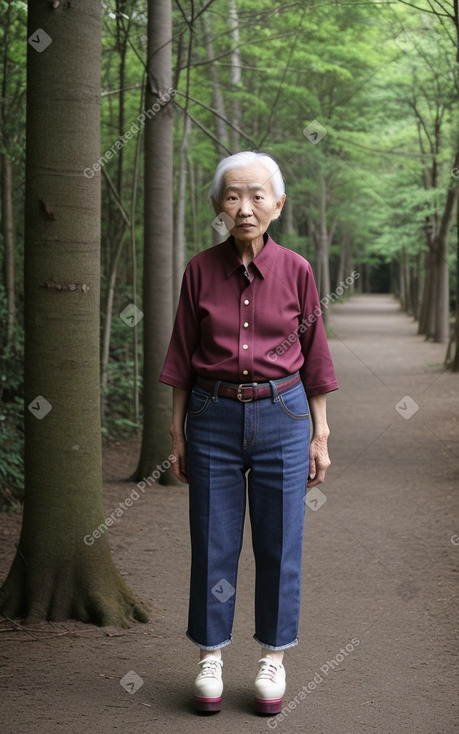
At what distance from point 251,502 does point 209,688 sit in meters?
0.71

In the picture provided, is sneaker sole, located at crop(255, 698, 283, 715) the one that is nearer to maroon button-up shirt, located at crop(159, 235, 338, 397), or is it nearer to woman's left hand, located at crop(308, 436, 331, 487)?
woman's left hand, located at crop(308, 436, 331, 487)

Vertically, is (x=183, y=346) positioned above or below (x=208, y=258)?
below

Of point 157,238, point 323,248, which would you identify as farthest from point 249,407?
point 323,248

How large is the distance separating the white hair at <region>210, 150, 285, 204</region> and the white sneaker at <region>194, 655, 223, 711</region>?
5.80 feet

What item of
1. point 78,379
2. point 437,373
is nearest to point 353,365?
point 437,373

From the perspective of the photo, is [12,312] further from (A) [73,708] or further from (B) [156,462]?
(A) [73,708]

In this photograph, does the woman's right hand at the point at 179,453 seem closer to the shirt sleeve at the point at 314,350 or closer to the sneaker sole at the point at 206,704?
the shirt sleeve at the point at 314,350

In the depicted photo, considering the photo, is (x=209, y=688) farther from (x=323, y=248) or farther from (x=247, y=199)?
(x=323, y=248)

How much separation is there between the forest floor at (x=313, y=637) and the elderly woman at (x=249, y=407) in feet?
1.03

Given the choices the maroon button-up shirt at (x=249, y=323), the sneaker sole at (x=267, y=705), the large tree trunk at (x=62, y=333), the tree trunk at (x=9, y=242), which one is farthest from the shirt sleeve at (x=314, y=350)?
the tree trunk at (x=9, y=242)

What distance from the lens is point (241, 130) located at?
15.8 metres

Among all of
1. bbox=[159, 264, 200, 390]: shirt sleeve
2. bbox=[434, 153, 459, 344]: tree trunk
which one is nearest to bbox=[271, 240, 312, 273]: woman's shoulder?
bbox=[159, 264, 200, 390]: shirt sleeve

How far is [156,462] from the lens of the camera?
28.3ft

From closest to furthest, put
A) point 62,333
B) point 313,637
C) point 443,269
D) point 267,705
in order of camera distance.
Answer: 1. point 267,705
2. point 62,333
3. point 313,637
4. point 443,269
